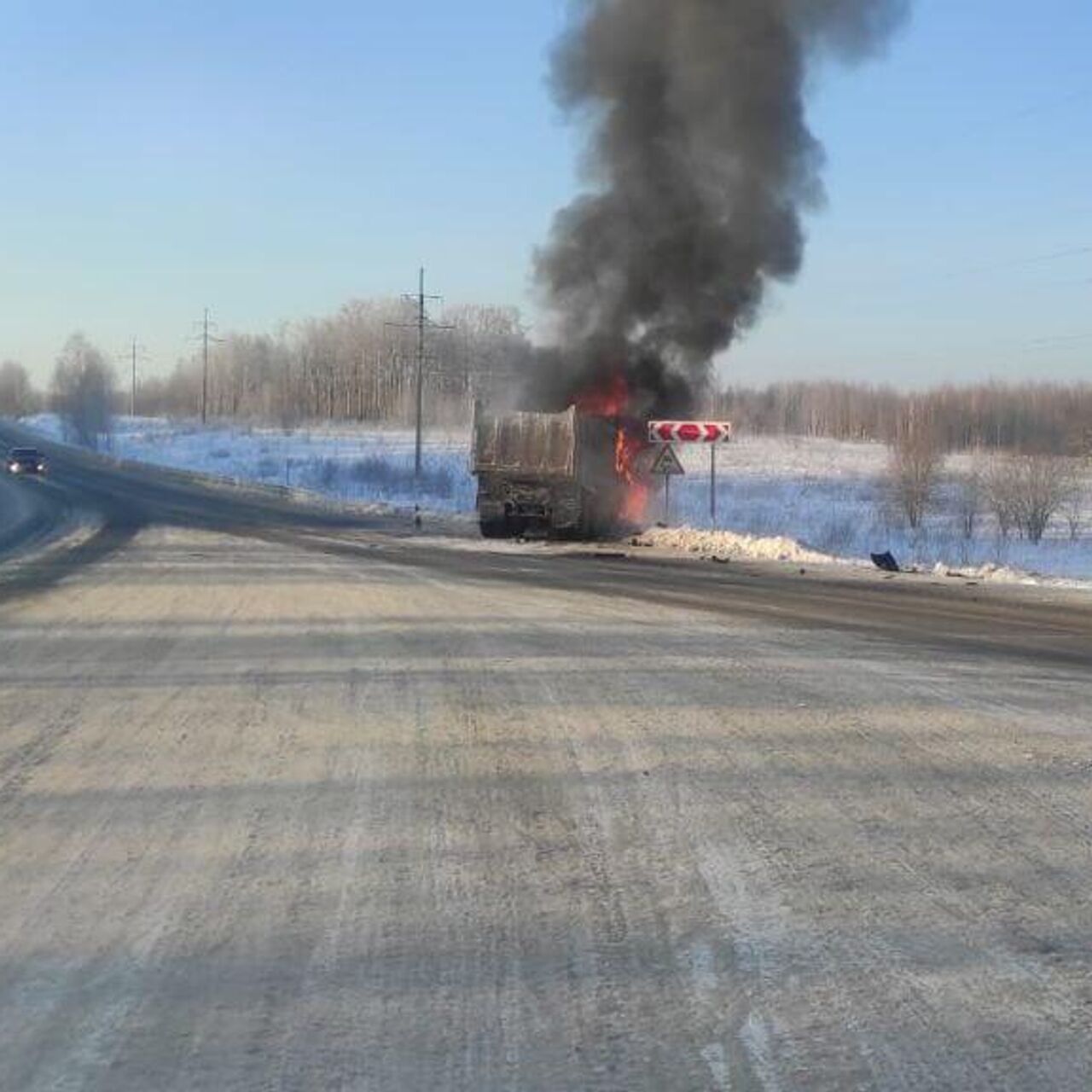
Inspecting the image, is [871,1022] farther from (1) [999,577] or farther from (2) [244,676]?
(1) [999,577]

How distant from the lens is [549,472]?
967 inches

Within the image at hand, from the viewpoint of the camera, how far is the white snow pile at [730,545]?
2131 cm

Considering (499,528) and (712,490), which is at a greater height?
(712,490)

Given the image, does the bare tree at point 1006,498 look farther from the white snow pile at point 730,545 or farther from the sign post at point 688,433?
the white snow pile at point 730,545

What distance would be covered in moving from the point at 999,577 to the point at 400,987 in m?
16.5

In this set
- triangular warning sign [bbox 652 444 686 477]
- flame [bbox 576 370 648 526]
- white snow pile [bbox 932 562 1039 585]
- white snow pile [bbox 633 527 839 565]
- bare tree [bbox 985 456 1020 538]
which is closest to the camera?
white snow pile [bbox 932 562 1039 585]

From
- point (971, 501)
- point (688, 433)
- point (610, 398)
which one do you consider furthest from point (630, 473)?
point (971, 501)

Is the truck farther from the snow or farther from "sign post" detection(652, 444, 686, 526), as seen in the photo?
the snow

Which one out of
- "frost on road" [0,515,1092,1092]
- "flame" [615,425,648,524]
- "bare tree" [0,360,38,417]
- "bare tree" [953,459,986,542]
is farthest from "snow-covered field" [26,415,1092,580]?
"bare tree" [0,360,38,417]

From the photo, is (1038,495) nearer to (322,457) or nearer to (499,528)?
(499,528)

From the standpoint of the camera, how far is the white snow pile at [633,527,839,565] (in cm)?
2131

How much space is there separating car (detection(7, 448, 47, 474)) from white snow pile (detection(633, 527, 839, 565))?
37.4 metres

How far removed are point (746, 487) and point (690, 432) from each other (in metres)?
28.3

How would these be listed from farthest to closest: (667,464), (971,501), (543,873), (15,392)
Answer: (15,392)
(971,501)
(667,464)
(543,873)
